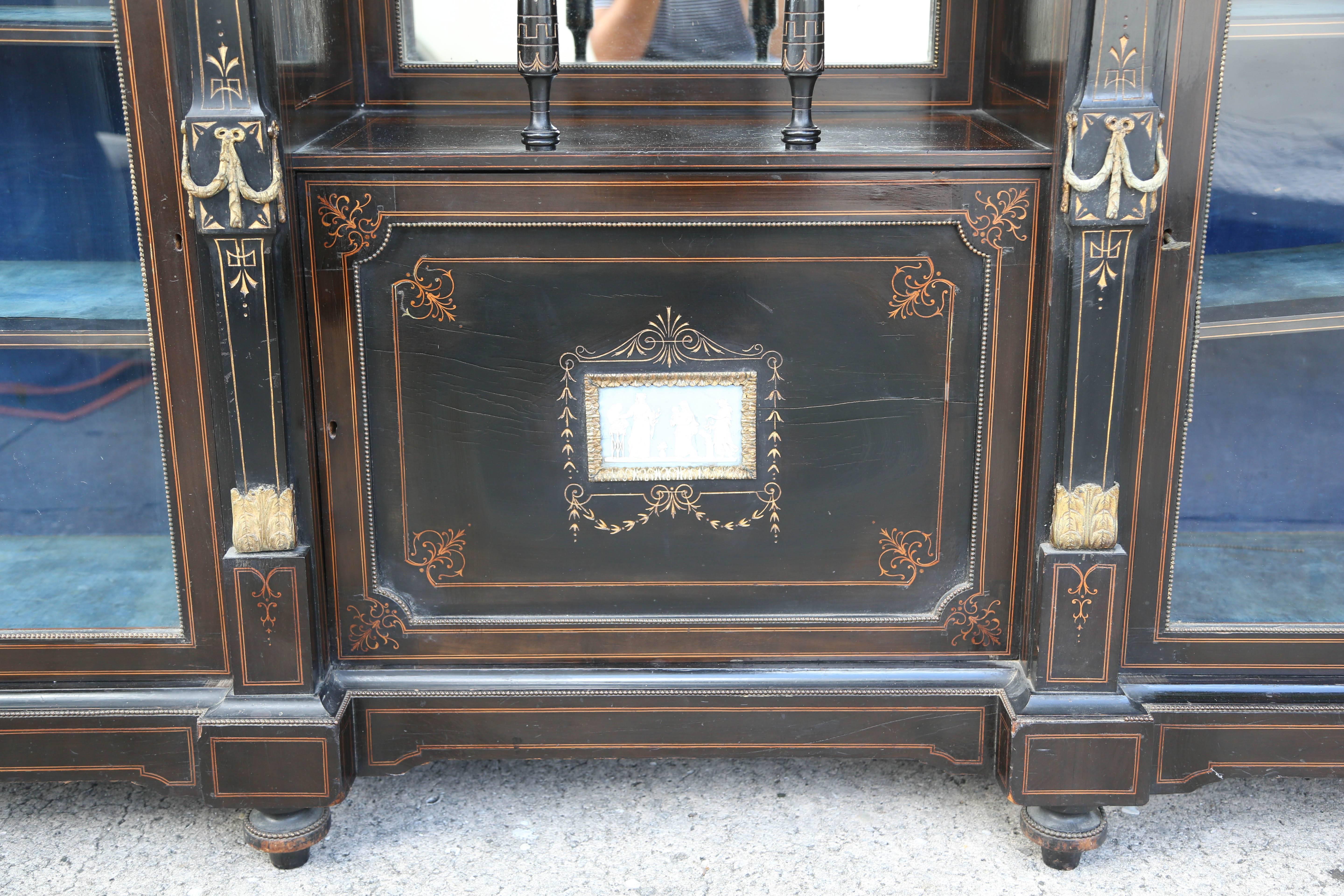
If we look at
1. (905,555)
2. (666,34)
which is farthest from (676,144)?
(905,555)

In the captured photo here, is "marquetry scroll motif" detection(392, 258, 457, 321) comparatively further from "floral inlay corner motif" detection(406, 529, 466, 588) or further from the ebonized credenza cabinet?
"floral inlay corner motif" detection(406, 529, 466, 588)

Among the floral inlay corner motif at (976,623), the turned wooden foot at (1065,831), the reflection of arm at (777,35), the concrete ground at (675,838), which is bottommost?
the concrete ground at (675,838)

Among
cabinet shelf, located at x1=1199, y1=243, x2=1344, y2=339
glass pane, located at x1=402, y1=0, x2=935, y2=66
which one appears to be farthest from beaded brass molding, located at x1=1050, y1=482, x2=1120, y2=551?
glass pane, located at x1=402, y1=0, x2=935, y2=66

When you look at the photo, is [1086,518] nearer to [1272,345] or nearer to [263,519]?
[1272,345]

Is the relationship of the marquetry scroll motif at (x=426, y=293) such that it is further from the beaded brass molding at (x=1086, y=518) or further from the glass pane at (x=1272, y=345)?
the glass pane at (x=1272, y=345)

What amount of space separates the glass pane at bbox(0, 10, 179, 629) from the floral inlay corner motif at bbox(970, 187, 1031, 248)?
3.74 feet

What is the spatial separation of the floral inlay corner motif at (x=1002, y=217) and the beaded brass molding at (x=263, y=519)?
1.02m

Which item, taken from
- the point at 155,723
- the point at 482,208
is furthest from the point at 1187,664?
the point at 155,723

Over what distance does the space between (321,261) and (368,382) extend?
180 mm

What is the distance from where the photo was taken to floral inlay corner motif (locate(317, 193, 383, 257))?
159 cm

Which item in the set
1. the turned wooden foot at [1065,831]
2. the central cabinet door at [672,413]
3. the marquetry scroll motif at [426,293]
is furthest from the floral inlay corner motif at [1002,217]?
the turned wooden foot at [1065,831]

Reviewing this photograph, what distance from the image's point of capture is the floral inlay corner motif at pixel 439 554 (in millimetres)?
1753

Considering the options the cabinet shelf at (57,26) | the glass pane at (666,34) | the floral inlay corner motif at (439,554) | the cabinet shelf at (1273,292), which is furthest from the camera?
the glass pane at (666,34)

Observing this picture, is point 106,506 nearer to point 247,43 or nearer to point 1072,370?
point 247,43
